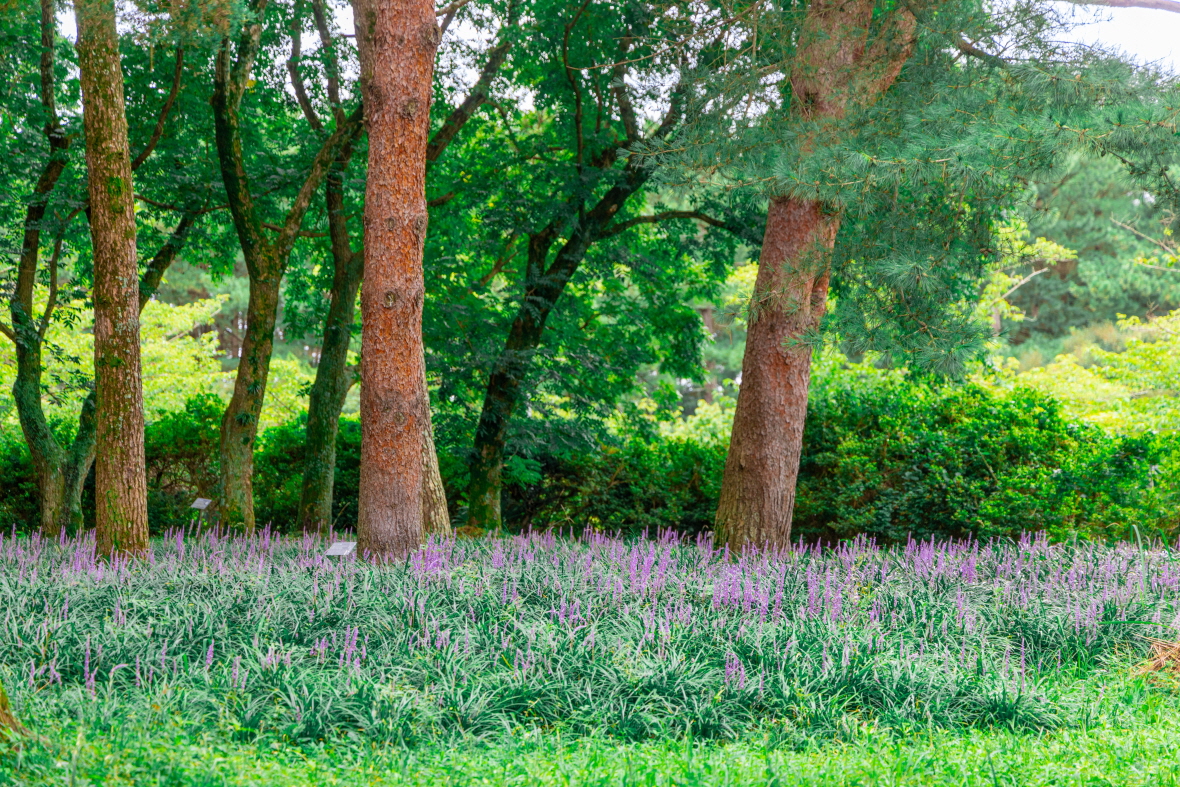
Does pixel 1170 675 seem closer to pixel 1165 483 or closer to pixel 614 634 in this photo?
pixel 614 634

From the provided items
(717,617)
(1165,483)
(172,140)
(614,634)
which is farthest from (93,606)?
(1165,483)

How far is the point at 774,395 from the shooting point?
6.82m

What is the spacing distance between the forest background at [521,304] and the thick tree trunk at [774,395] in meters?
1.04

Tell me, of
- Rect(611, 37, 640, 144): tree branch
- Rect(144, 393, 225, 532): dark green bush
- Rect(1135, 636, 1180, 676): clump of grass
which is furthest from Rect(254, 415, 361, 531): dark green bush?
Rect(1135, 636, 1180, 676): clump of grass

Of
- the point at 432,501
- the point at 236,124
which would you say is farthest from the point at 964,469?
the point at 236,124

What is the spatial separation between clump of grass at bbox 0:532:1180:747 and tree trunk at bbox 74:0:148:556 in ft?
1.44

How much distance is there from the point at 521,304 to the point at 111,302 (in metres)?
4.57

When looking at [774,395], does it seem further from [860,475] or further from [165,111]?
[165,111]

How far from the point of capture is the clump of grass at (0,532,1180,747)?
3.54m

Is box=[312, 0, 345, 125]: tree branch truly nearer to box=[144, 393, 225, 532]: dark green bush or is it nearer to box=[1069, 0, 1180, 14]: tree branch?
box=[144, 393, 225, 532]: dark green bush

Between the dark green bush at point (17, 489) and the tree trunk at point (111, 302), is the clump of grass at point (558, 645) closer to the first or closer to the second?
the tree trunk at point (111, 302)

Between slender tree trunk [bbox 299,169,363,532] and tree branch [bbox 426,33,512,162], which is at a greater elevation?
tree branch [bbox 426,33,512,162]

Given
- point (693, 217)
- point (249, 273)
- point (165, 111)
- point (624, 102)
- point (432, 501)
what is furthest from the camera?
point (693, 217)

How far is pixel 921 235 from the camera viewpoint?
718 centimetres
